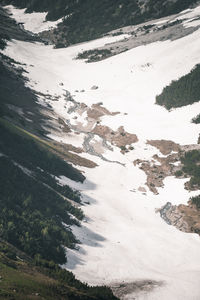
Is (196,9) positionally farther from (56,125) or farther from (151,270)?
(151,270)

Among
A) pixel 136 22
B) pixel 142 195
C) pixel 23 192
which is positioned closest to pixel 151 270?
pixel 23 192

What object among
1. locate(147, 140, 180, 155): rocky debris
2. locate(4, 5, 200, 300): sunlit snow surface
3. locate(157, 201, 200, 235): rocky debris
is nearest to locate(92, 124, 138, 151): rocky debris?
locate(4, 5, 200, 300): sunlit snow surface

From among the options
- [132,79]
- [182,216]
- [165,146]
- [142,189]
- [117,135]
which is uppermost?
[132,79]

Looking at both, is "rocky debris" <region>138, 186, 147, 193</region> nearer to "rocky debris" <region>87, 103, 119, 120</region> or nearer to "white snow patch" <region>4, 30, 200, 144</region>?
"white snow patch" <region>4, 30, 200, 144</region>

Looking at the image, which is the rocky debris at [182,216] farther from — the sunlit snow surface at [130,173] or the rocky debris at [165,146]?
the rocky debris at [165,146]

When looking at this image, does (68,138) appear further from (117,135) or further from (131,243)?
(131,243)

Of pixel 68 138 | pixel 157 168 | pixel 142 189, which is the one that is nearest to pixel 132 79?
pixel 68 138
